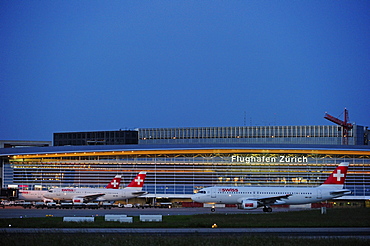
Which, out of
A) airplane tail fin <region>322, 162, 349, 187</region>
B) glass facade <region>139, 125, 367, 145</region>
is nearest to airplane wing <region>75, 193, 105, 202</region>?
airplane tail fin <region>322, 162, 349, 187</region>

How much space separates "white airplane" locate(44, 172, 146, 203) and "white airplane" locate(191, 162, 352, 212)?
2094cm

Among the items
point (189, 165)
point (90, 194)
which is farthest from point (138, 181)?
point (189, 165)

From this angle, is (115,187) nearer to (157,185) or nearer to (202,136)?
(157,185)

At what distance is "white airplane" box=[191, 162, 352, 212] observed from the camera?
6862 centimetres

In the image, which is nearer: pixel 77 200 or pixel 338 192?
pixel 338 192

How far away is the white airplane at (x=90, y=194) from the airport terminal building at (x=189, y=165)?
1271 cm

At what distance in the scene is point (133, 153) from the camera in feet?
338

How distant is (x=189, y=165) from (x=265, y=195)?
3322 cm

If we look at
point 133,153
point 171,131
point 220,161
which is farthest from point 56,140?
point 220,161

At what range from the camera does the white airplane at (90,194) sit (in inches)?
3372

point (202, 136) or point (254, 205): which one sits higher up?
point (202, 136)

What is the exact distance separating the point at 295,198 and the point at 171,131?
72549mm

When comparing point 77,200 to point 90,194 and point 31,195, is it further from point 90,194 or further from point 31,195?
point 31,195

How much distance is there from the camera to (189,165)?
4008 inches
